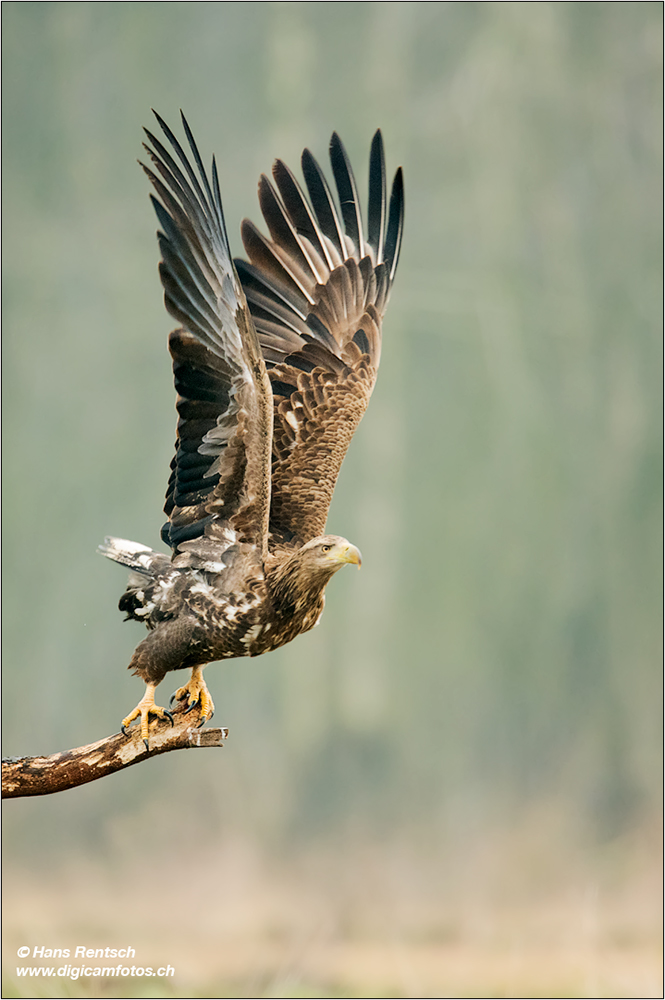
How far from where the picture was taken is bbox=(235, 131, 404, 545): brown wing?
165 inches

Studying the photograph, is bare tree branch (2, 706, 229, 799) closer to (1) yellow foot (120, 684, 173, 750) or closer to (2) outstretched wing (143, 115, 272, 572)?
(1) yellow foot (120, 684, 173, 750)

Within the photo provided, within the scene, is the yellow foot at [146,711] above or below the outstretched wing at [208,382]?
below

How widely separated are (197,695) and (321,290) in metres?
1.72

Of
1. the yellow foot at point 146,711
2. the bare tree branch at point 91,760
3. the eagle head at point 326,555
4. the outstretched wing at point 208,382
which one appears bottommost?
the bare tree branch at point 91,760

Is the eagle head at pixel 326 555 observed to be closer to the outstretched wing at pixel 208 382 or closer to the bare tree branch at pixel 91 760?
the outstretched wing at pixel 208 382

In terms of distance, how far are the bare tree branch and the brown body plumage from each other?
2.9 inches

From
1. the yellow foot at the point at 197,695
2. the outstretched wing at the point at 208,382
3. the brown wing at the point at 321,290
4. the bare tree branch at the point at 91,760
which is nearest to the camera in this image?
the outstretched wing at the point at 208,382

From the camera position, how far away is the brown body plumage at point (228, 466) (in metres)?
3.25

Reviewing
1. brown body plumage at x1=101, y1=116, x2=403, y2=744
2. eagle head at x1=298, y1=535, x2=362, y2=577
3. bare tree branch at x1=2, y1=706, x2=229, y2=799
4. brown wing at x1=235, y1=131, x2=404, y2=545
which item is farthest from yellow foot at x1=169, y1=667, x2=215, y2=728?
brown wing at x1=235, y1=131, x2=404, y2=545

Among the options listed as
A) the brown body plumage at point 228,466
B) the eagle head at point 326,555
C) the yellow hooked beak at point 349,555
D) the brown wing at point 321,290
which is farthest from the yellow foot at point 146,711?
the brown wing at point 321,290

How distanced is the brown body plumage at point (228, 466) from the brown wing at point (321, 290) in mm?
11

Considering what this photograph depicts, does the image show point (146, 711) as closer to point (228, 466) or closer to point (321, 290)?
point (228, 466)

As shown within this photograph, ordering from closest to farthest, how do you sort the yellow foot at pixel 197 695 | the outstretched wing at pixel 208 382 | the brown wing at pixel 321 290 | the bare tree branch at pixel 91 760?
1. the outstretched wing at pixel 208 382
2. the bare tree branch at pixel 91 760
3. the yellow foot at pixel 197 695
4. the brown wing at pixel 321 290

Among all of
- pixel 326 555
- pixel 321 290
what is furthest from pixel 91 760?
pixel 321 290
